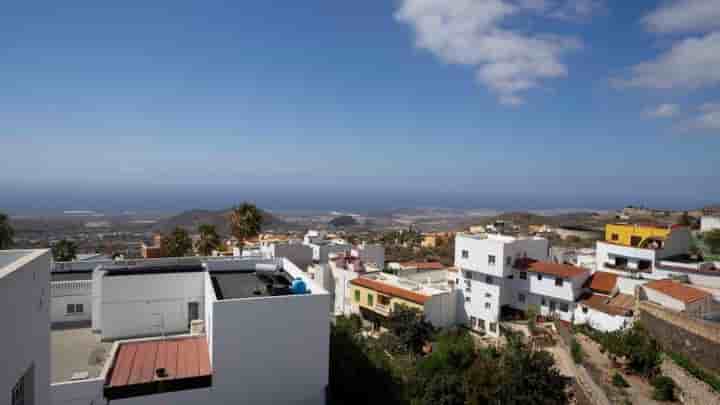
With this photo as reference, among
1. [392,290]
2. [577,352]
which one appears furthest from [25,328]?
[392,290]

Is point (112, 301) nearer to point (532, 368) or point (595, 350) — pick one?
point (532, 368)

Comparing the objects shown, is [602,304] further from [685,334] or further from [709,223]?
[709,223]

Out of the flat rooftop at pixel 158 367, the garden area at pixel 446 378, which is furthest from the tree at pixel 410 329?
the flat rooftop at pixel 158 367

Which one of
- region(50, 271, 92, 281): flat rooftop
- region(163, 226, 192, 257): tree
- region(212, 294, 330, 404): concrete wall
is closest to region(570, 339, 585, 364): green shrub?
region(212, 294, 330, 404): concrete wall

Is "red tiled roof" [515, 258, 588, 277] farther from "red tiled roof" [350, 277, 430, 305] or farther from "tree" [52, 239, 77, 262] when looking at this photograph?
"tree" [52, 239, 77, 262]

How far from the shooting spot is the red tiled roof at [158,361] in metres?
11.8

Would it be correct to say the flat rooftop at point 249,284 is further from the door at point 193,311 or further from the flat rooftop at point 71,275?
the flat rooftop at point 71,275

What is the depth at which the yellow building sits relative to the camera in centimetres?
2977

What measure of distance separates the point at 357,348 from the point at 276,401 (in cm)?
855

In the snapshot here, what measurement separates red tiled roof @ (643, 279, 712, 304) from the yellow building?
20.8 ft

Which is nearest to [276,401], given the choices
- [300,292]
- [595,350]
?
[300,292]

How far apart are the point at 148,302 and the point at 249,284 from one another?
3974 mm

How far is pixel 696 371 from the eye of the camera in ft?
57.8

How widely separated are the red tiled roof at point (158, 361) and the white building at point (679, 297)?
22104 millimetres
